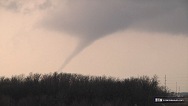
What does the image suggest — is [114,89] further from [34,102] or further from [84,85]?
[34,102]

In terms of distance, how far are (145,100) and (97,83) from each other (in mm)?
26753

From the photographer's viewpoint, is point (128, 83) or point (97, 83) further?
point (97, 83)

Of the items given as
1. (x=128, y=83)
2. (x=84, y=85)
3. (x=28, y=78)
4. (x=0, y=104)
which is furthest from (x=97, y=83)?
(x=0, y=104)

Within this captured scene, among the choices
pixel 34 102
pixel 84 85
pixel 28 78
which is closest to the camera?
pixel 34 102

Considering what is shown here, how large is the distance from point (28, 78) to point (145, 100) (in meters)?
44.6

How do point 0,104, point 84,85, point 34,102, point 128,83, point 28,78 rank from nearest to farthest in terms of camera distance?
point 0,104 → point 34,102 → point 128,83 → point 84,85 → point 28,78

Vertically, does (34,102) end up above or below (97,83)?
below

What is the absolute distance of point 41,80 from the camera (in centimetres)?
11812

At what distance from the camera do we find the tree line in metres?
93.7

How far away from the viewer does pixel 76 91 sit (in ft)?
345

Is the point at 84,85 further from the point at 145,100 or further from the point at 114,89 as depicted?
the point at 145,100

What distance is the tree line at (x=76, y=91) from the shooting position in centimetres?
9369

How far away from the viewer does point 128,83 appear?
104562 mm

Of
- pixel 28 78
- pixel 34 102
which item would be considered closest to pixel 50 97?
pixel 34 102
